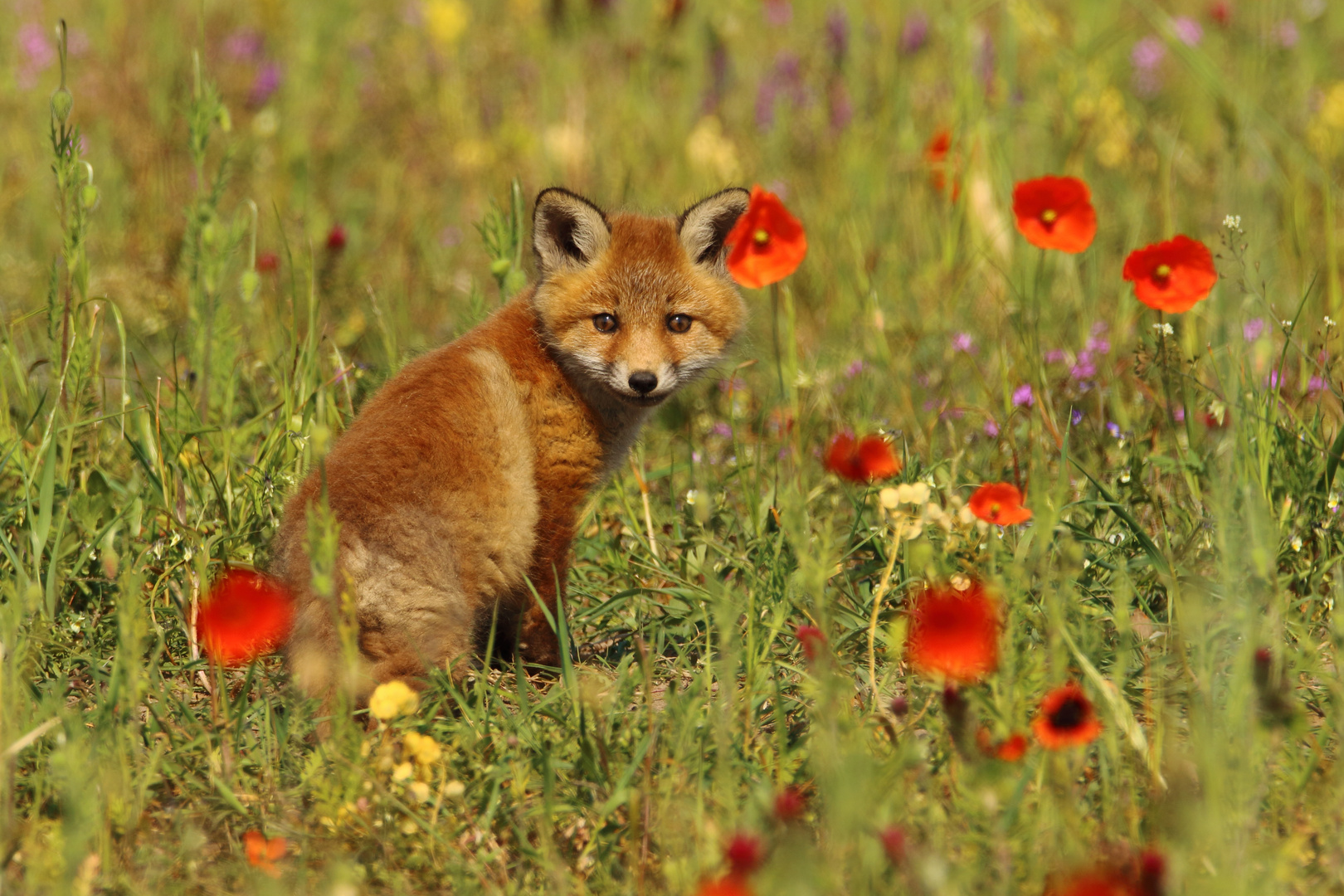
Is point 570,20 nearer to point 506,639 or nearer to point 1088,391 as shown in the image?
point 1088,391

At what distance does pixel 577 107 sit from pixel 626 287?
126 inches

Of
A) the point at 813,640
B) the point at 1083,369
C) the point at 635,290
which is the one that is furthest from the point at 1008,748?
the point at 1083,369

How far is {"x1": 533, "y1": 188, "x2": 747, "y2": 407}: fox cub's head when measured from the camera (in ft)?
12.3

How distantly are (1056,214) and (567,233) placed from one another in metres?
1.62

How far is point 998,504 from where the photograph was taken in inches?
114

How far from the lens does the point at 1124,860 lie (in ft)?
→ 7.03

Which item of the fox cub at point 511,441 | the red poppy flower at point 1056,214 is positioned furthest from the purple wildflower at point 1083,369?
the fox cub at point 511,441

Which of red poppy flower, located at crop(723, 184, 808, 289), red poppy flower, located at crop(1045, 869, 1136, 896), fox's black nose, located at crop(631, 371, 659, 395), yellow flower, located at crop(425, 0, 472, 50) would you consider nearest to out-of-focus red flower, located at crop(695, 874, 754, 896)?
red poppy flower, located at crop(1045, 869, 1136, 896)

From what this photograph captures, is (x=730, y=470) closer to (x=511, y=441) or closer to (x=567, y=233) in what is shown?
(x=567, y=233)

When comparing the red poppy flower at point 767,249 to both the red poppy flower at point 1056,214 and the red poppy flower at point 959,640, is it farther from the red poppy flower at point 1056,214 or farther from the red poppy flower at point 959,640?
the red poppy flower at point 959,640

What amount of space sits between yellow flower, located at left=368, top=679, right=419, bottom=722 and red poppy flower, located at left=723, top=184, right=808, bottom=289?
1495 mm

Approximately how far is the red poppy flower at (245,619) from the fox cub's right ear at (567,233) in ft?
4.92

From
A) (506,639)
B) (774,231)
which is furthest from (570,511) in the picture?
(774,231)

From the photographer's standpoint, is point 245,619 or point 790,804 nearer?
point 790,804
